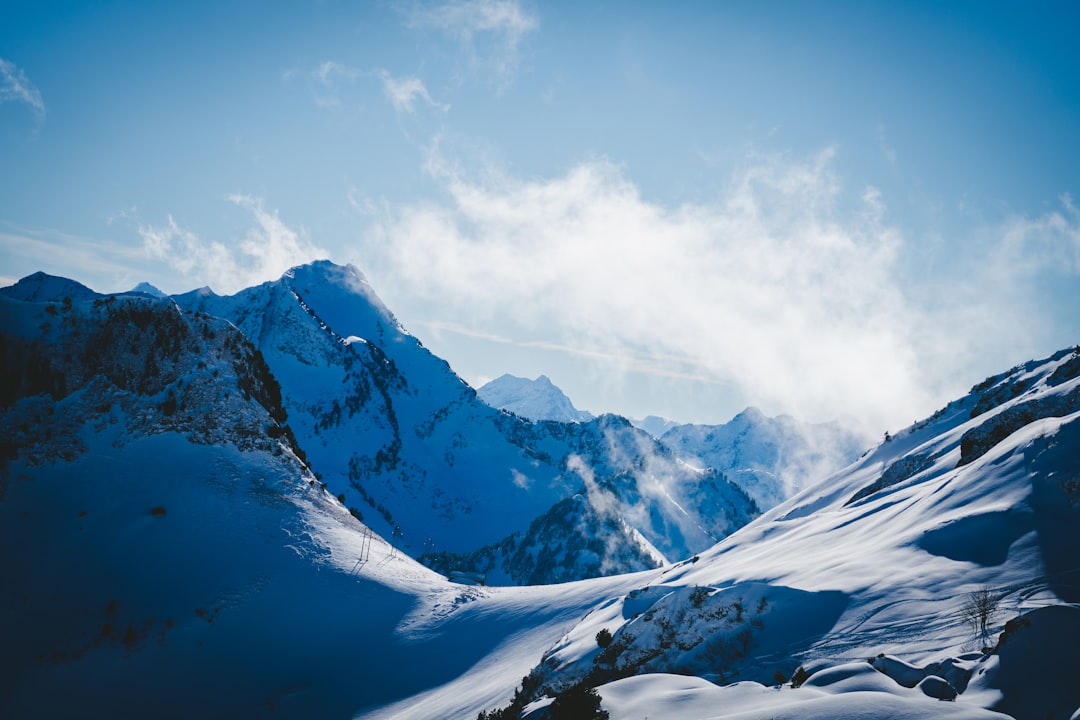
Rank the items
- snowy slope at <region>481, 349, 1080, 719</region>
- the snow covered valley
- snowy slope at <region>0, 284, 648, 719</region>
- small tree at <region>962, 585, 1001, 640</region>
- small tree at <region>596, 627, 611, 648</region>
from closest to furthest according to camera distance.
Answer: snowy slope at <region>481, 349, 1080, 719</region> < small tree at <region>962, 585, 1001, 640</region> < the snow covered valley < small tree at <region>596, 627, 611, 648</region> < snowy slope at <region>0, 284, 648, 719</region>

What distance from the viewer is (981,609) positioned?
17422 mm

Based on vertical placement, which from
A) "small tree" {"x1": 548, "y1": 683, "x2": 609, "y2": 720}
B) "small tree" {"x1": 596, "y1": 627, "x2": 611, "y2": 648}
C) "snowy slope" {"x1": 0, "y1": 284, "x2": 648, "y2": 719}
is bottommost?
"small tree" {"x1": 596, "y1": 627, "x2": 611, "y2": 648}

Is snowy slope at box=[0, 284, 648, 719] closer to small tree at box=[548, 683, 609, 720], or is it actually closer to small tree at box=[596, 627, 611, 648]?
small tree at box=[596, 627, 611, 648]

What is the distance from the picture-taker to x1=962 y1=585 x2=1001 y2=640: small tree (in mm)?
16844

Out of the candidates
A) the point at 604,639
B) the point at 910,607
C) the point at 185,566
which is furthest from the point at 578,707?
the point at 185,566

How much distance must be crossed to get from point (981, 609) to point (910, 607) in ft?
8.00

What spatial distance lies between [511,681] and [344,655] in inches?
828

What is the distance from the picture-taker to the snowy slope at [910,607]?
47.3 feet

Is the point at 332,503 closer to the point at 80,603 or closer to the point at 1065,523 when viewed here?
the point at 80,603

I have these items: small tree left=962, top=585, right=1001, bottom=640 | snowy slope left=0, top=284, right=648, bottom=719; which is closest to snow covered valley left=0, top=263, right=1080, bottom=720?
small tree left=962, top=585, right=1001, bottom=640

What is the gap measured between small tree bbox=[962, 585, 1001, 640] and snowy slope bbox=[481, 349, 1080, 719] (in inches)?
4.5

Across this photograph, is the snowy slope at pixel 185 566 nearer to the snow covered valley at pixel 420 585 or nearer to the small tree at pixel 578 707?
the snow covered valley at pixel 420 585

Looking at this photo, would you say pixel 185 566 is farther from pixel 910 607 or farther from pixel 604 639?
pixel 910 607

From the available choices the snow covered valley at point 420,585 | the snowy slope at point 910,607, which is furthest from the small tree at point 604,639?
the snowy slope at point 910,607
